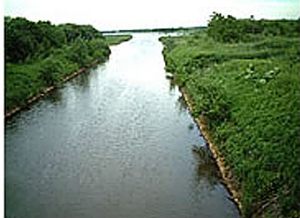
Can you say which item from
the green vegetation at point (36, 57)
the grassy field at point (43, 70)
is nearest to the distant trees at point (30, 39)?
the green vegetation at point (36, 57)

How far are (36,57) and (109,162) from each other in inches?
353

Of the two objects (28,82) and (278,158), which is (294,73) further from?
(28,82)

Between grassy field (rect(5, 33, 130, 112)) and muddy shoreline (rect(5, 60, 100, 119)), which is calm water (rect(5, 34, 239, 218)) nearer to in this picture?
muddy shoreline (rect(5, 60, 100, 119))

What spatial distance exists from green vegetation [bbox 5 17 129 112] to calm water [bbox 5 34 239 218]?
0.50 m

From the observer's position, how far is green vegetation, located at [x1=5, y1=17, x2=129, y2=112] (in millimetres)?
11273

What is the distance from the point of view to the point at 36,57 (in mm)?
15117

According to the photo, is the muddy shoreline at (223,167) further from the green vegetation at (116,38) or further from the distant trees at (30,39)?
the green vegetation at (116,38)

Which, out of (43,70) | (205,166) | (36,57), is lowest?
(205,166)

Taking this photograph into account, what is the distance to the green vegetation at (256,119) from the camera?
15.3 ft

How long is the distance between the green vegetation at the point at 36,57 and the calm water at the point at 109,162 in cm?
50

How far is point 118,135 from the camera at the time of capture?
27.5ft

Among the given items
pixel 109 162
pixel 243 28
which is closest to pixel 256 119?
pixel 109 162

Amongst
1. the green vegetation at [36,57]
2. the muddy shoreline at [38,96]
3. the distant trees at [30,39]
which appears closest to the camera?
the muddy shoreline at [38,96]

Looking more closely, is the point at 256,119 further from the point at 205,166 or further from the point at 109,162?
the point at 109,162
